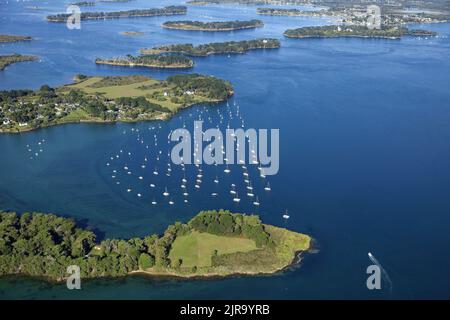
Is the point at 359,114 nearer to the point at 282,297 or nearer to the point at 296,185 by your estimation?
the point at 296,185

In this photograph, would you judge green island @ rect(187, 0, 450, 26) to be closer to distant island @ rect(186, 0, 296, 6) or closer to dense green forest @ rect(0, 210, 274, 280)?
distant island @ rect(186, 0, 296, 6)

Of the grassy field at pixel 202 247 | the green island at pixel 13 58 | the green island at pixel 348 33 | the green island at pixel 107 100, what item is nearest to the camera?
the grassy field at pixel 202 247

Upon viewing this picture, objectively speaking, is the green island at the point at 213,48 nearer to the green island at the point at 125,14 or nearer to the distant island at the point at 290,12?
the green island at the point at 125,14

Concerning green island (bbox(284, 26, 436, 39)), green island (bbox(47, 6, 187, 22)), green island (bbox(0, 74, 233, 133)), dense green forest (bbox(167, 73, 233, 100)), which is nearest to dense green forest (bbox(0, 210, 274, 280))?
green island (bbox(0, 74, 233, 133))

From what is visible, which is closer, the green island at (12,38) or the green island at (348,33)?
the green island at (12,38)

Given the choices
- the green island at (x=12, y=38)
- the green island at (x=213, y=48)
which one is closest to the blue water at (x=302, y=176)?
the green island at (x=213, y=48)
